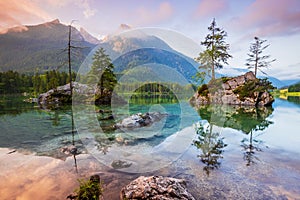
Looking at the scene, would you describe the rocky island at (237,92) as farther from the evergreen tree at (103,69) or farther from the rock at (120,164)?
the rock at (120,164)

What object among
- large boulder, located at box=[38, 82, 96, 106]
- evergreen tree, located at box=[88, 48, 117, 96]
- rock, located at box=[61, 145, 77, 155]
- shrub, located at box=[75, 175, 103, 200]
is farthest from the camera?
large boulder, located at box=[38, 82, 96, 106]

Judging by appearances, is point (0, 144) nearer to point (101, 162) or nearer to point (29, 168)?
point (29, 168)

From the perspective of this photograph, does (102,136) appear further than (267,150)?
Yes

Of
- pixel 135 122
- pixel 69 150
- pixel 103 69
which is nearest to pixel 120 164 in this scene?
pixel 69 150

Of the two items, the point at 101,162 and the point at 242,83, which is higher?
the point at 242,83

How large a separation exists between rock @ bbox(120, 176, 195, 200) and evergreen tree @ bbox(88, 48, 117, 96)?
2654 cm

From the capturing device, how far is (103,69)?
29.0 m

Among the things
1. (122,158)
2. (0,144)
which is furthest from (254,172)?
(0,144)

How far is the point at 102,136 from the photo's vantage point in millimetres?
10133

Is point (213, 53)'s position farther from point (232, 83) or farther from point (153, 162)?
point (153, 162)

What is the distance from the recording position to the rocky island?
28.8 m

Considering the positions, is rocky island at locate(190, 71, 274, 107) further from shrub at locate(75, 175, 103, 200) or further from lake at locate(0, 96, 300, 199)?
shrub at locate(75, 175, 103, 200)

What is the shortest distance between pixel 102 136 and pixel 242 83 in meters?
28.1

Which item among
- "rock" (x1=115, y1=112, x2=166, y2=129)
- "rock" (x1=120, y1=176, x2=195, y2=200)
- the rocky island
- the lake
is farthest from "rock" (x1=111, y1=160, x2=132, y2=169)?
the rocky island
